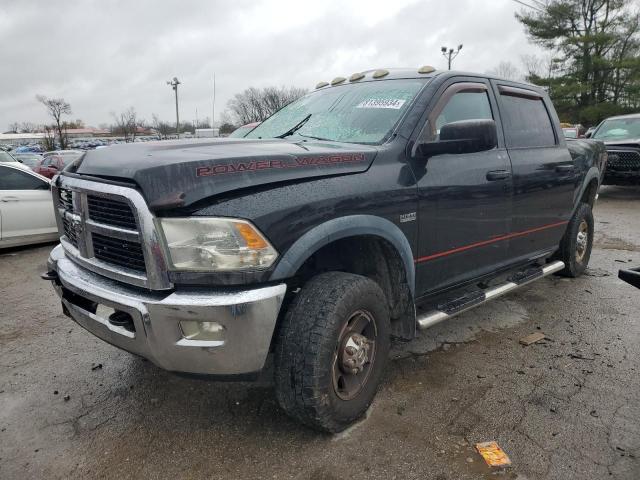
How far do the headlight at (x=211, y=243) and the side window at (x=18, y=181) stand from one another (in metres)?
6.10

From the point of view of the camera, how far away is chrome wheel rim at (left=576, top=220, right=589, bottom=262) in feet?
16.9

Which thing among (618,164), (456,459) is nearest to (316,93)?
(456,459)

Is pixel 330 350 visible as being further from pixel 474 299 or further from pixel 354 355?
pixel 474 299

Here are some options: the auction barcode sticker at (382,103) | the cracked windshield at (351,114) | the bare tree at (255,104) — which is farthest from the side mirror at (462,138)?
the bare tree at (255,104)

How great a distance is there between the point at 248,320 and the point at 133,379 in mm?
1552

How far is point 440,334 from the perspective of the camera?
12.8ft

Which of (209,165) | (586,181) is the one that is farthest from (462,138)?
(586,181)

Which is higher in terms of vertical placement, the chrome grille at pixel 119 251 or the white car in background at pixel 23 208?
the chrome grille at pixel 119 251

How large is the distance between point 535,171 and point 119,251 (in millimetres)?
3062

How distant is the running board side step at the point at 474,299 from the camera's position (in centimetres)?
305

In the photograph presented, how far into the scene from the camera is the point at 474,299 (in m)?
3.37

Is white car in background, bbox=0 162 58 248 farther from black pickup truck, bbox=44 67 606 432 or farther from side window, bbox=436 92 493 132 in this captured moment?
side window, bbox=436 92 493 132

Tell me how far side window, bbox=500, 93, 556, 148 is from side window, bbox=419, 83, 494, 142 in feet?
0.86

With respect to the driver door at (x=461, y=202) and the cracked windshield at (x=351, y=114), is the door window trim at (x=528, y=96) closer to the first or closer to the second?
the driver door at (x=461, y=202)
